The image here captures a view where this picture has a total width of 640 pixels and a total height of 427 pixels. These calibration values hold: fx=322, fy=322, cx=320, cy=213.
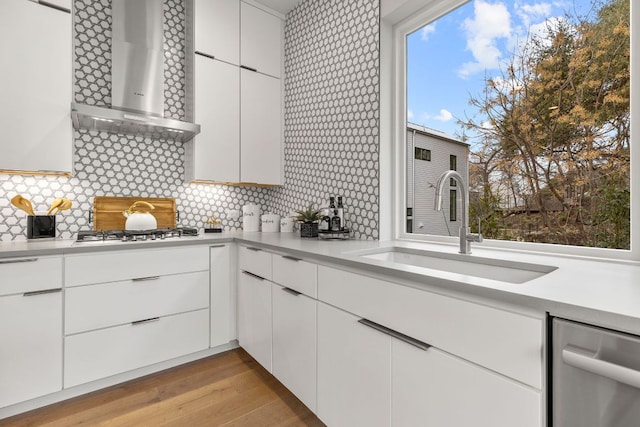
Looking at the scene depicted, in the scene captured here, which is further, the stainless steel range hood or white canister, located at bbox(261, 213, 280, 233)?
white canister, located at bbox(261, 213, 280, 233)

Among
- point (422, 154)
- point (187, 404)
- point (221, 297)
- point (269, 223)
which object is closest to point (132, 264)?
point (221, 297)

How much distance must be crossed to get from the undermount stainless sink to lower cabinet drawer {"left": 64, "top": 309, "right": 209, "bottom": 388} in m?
1.41

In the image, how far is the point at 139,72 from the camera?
7.95 ft

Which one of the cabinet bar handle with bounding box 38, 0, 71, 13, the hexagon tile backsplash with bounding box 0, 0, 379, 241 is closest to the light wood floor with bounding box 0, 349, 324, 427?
the hexagon tile backsplash with bounding box 0, 0, 379, 241

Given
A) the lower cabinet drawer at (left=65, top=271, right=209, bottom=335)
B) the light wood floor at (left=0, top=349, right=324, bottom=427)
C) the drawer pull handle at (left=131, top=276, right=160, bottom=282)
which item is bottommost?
the light wood floor at (left=0, top=349, right=324, bottom=427)

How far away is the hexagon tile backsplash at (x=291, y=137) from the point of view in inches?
87.0

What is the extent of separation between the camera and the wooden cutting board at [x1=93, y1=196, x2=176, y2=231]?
2.46m

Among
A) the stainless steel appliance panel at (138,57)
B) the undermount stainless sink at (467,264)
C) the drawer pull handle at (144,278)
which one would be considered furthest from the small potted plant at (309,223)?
the stainless steel appliance panel at (138,57)

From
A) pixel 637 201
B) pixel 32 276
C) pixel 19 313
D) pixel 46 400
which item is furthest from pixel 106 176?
pixel 637 201

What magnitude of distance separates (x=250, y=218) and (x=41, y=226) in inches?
59.3

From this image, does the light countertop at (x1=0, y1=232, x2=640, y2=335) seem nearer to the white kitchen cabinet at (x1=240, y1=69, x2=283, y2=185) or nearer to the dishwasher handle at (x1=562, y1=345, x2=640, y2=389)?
the dishwasher handle at (x1=562, y1=345, x2=640, y2=389)

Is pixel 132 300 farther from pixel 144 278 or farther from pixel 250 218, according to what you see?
pixel 250 218

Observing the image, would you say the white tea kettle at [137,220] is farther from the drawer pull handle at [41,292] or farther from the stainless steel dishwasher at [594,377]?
the stainless steel dishwasher at [594,377]

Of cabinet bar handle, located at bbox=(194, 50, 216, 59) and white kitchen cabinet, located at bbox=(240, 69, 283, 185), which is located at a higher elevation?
cabinet bar handle, located at bbox=(194, 50, 216, 59)
